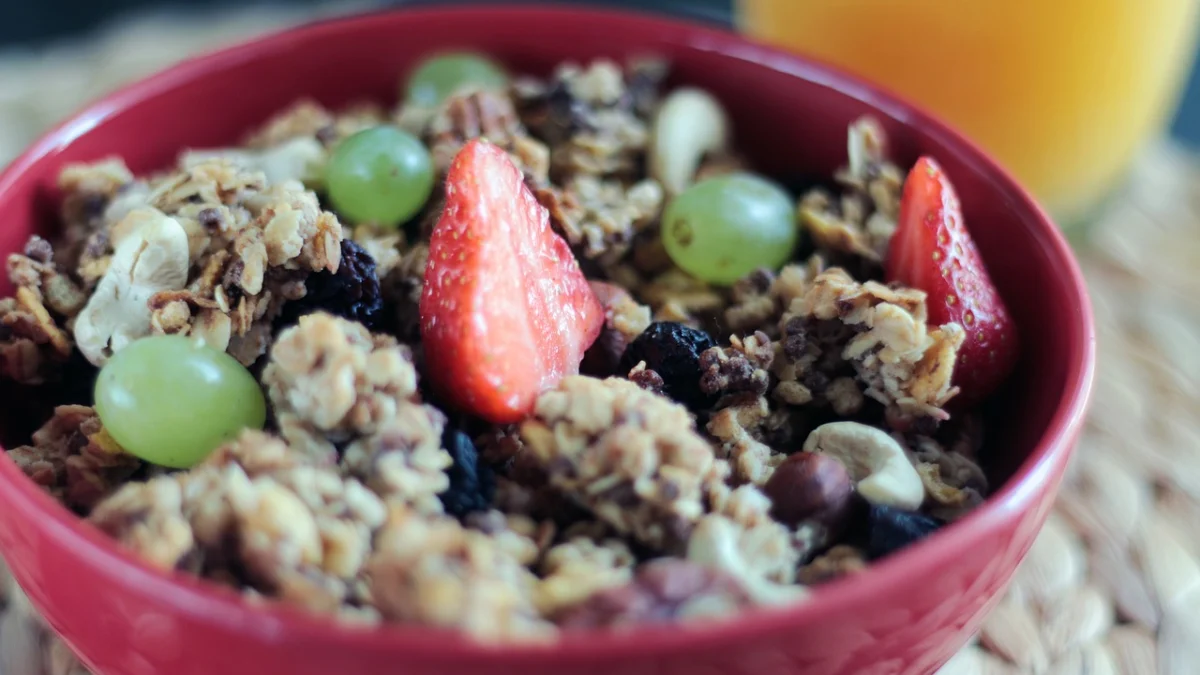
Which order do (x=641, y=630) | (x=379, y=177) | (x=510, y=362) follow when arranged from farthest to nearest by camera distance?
(x=379, y=177) → (x=510, y=362) → (x=641, y=630)

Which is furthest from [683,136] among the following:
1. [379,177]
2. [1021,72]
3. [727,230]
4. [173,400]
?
[173,400]

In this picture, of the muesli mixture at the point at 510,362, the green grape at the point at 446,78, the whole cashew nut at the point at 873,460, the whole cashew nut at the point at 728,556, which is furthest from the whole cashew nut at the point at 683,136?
the whole cashew nut at the point at 728,556

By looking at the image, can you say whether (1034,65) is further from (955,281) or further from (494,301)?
(494,301)

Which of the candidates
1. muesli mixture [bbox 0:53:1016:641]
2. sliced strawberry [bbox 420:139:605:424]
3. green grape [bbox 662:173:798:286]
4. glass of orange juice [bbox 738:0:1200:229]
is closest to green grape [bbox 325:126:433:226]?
muesli mixture [bbox 0:53:1016:641]

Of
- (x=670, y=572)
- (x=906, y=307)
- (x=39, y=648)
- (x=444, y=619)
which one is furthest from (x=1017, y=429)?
(x=39, y=648)

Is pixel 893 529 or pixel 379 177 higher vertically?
pixel 379 177

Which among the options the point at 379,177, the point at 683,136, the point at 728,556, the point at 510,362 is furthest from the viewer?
the point at 683,136

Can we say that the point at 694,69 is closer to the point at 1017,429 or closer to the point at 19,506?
the point at 1017,429
